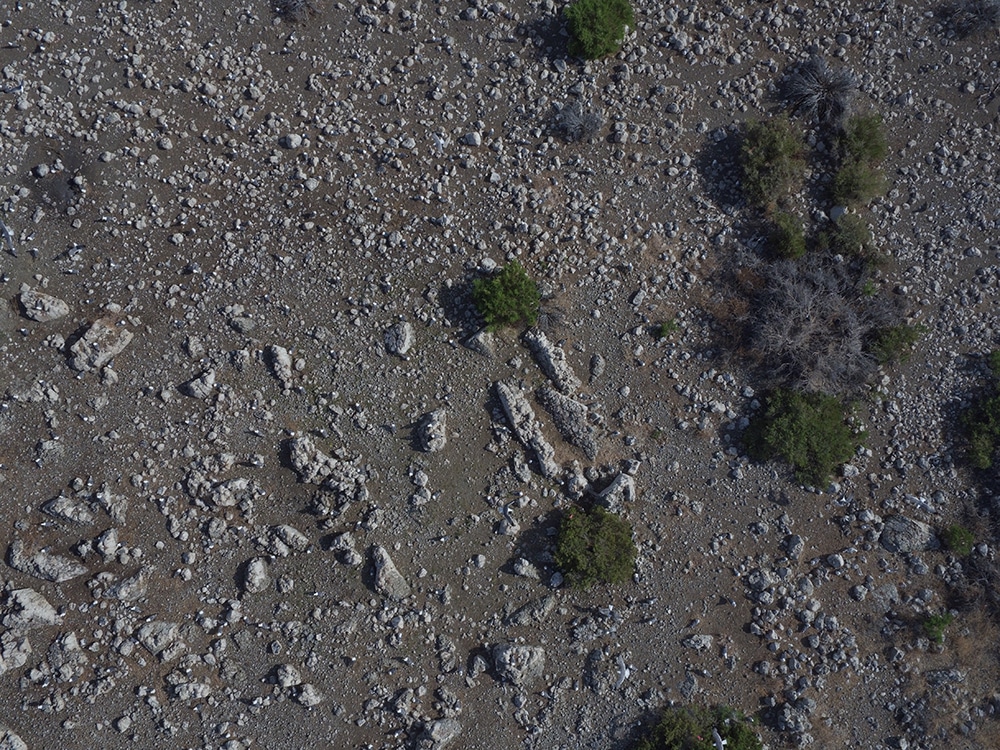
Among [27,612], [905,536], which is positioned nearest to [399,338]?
[27,612]

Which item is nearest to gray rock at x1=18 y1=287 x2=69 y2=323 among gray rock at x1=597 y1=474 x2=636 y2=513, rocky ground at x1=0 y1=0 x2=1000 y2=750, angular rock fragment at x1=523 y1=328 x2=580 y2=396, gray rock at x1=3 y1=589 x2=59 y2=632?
rocky ground at x1=0 y1=0 x2=1000 y2=750

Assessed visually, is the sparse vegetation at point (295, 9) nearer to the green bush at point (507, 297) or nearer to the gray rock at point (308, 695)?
the green bush at point (507, 297)

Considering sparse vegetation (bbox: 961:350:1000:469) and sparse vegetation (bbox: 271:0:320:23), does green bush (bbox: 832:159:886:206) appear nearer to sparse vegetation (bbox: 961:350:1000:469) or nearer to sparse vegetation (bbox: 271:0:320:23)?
sparse vegetation (bbox: 961:350:1000:469)

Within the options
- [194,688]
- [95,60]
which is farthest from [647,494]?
[95,60]

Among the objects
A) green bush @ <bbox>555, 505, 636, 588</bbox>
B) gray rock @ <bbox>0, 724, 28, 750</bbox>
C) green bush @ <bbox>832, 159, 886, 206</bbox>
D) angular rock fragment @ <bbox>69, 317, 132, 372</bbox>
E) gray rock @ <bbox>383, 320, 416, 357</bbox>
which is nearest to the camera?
gray rock @ <bbox>0, 724, 28, 750</bbox>

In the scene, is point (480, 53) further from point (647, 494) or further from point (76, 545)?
point (76, 545)

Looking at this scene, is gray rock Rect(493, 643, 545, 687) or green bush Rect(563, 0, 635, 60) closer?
gray rock Rect(493, 643, 545, 687)

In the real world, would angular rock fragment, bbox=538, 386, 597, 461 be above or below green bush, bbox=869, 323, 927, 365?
below
